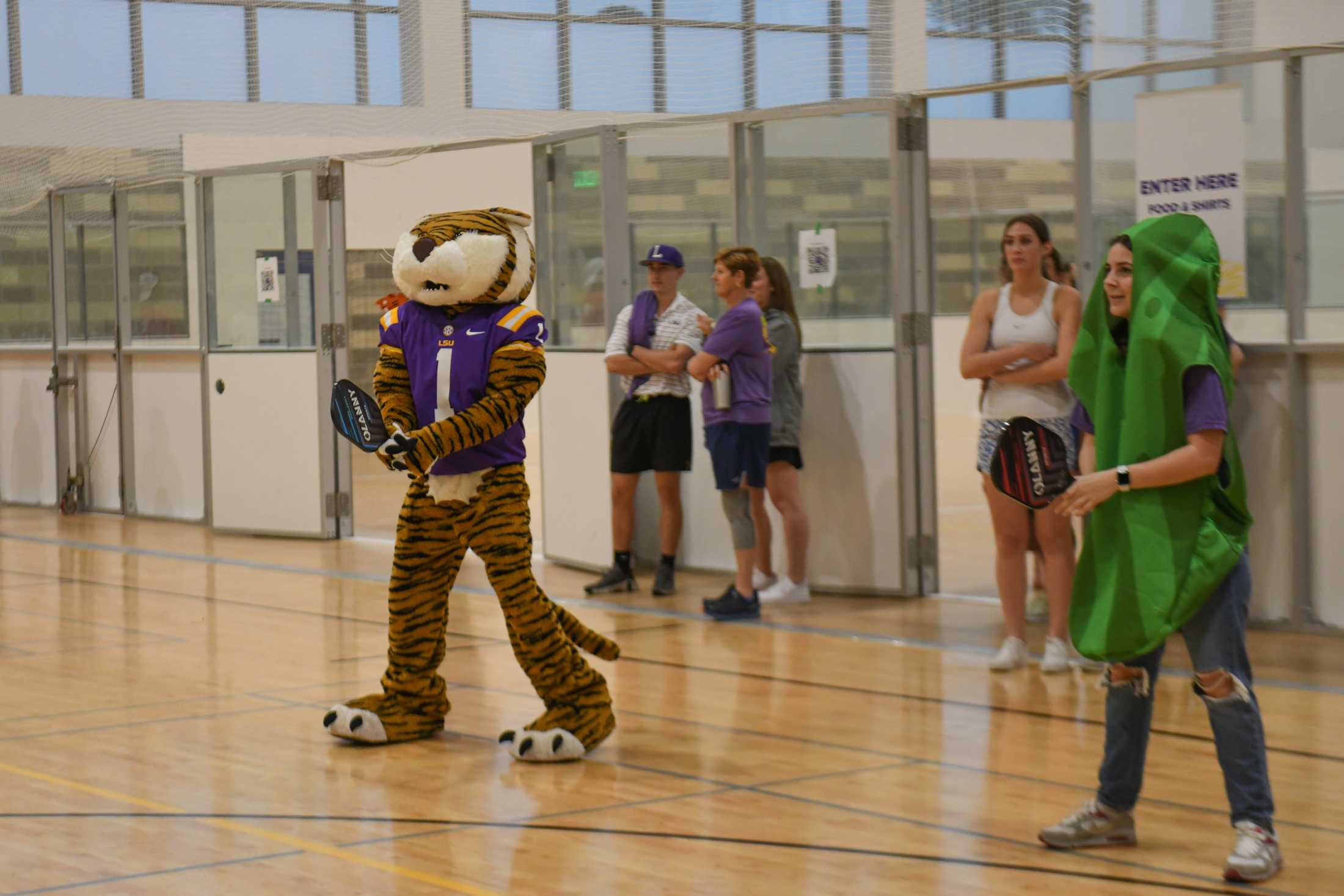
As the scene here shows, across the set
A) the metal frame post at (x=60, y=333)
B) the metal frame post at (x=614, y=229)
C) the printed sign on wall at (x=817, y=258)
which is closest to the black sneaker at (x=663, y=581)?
the metal frame post at (x=614, y=229)

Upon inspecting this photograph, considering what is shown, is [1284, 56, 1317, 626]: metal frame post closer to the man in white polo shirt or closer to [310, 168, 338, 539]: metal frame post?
the man in white polo shirt

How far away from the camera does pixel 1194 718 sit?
6.27 meters

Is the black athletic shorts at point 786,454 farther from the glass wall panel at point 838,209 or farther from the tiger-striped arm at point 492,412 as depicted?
the tiger-striped arm at point 492,412

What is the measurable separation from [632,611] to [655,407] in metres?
1.08

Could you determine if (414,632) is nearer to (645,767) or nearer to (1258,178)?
(645,767)

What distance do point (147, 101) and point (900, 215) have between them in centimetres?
612

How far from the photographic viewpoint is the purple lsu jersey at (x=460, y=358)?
18.9ft

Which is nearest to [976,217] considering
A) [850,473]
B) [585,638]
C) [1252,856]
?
[850,473]

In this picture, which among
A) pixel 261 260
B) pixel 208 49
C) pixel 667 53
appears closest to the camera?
pixel 667 53

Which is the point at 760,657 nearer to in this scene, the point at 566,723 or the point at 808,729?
the point at 808,729

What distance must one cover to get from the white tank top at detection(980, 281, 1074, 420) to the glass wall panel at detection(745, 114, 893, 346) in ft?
5.65

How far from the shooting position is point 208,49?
40.5 feet

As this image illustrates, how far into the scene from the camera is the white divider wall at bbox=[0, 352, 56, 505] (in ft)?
48.2

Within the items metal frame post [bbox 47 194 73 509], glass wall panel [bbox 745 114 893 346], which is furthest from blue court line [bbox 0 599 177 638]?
metal frame post [bbox 47 194 73 509]
